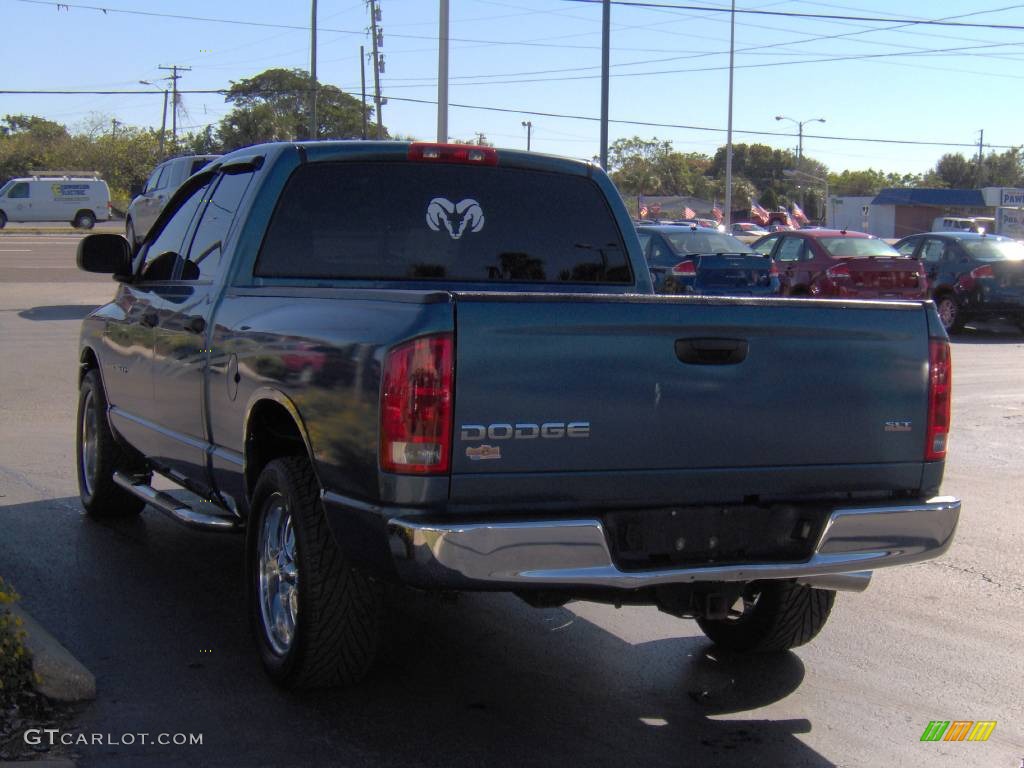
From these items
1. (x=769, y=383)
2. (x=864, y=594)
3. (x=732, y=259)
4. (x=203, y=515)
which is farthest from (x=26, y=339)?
(x=769, y=383)

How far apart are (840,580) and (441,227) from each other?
2.36 m

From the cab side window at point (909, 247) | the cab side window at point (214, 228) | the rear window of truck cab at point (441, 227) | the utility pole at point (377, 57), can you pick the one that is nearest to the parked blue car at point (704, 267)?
the cab side window at point (909, 247)

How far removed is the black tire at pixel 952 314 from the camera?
67.1ft

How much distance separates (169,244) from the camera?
256 inches

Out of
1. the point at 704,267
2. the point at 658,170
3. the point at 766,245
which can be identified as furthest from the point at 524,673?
the point at 658,170

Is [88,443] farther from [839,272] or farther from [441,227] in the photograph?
[839,272]

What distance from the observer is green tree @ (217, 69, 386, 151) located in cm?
6625

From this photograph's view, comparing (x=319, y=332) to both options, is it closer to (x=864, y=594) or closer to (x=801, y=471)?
(x=801, y=471)

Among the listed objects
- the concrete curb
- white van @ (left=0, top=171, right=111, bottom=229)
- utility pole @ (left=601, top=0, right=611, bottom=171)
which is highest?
utility pole @ (left=601, top=0, right=611, bottom=171)

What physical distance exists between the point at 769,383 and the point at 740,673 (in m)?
1.51

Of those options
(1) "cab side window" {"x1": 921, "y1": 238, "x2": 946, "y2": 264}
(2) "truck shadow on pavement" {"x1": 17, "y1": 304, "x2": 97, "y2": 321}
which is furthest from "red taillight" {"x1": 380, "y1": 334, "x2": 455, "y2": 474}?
(1) "cab side window" {"x1": 921, "y1": 238, "x2": 946, "y2": 264}

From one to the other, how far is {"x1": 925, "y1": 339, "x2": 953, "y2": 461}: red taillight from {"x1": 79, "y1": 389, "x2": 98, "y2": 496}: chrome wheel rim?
490 centimetres

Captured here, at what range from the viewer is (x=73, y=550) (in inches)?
261

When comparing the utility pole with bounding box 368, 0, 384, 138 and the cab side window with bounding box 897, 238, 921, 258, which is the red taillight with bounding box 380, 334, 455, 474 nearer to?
the cab side window with bounding box 897, 238, 921, 258
